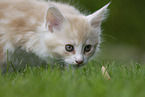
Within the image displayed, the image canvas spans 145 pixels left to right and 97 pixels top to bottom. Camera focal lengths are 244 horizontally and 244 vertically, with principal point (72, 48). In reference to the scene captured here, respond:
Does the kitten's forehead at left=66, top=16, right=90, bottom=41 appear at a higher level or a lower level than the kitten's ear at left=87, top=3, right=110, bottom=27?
lower

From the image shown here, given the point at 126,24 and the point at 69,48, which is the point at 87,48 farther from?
the point at 126,24

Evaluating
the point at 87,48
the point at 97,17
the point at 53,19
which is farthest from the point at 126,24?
the point at 53,19

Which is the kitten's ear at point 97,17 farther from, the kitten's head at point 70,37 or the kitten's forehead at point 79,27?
the kitten's forehead at point 79,27

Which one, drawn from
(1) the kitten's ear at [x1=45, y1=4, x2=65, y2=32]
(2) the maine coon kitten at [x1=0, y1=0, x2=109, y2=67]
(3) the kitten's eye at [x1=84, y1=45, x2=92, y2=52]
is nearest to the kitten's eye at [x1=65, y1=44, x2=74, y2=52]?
(2) the maine coon kitten at [x1=0, y1=0, x2=109, y2=67]

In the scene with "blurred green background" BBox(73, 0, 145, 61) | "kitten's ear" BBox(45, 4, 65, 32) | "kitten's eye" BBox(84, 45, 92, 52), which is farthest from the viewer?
"blurred green background" BBox(73, 0, 145, 61)

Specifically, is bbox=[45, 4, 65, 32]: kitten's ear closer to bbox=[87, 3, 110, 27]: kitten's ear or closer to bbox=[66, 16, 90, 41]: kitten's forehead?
bbox=[66, 16, 90, 41]: kitten's forehead

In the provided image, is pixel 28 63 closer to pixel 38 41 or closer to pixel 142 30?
pixel 38 41

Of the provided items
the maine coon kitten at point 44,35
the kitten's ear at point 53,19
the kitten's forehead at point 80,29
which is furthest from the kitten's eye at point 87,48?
the kitten's ear at point 53,19

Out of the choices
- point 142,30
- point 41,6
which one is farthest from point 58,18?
point 142,30
